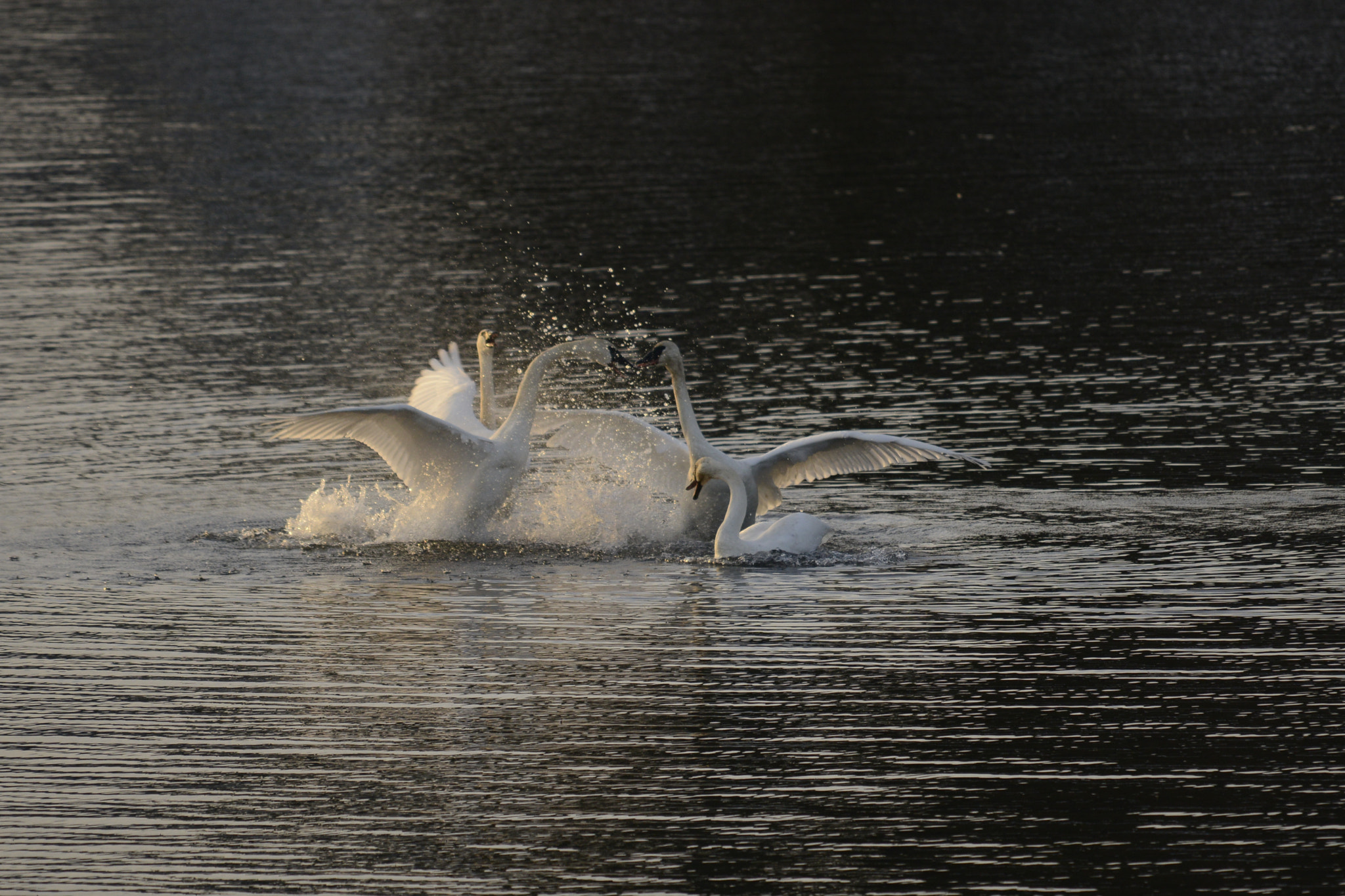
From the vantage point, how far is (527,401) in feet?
51.2

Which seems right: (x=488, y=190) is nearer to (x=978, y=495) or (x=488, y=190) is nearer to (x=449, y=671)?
(x=978, y=495)

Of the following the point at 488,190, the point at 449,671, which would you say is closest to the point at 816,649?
the point at 449,671

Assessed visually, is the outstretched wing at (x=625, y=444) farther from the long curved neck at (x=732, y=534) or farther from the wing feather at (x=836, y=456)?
the long curved neck at (x=732, y=534)

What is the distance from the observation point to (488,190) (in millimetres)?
32688

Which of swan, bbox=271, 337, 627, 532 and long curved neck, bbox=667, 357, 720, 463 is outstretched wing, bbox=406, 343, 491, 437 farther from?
long curved neck, bbox=667, 357, 720, 463

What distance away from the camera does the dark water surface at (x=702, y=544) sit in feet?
30.4

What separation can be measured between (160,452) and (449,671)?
22.9 ft

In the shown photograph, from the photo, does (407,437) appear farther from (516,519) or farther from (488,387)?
(488,387)

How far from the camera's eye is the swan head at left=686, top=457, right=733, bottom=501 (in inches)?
593

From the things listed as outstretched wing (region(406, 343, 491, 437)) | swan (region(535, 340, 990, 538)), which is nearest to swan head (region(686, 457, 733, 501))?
swan (region(535, 340, 990, 538))

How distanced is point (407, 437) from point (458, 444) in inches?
15.9

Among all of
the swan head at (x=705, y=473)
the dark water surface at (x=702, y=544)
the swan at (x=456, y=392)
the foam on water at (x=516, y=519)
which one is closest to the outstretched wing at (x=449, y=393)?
the swan at (x=456, y=392)

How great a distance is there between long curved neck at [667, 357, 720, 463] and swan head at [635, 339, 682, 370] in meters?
0.01

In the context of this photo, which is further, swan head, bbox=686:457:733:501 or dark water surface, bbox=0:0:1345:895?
swan head, bbox=686:457:733:501
